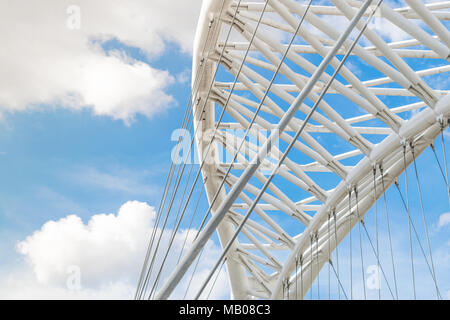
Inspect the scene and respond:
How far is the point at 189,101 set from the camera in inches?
691

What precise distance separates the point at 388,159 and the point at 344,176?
1.97m

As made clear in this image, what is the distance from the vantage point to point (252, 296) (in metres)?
27.9

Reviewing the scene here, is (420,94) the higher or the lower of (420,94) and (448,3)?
the lower

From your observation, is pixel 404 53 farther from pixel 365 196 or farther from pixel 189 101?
pixel 189 101
